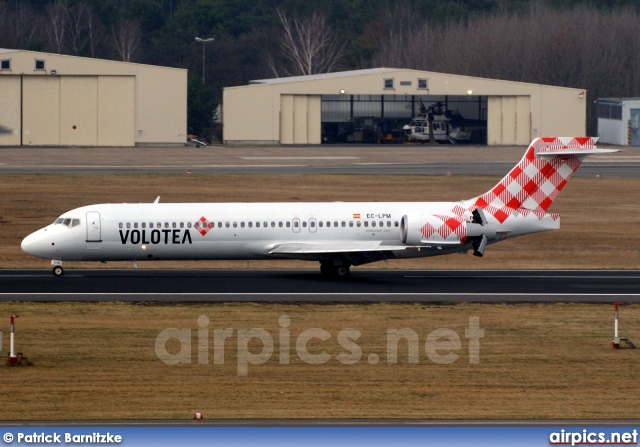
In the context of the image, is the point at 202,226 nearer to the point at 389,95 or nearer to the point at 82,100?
the point at 82,100

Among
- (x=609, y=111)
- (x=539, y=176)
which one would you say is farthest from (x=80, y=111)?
(x=539, y=176)

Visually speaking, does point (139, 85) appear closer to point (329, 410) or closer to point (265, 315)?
point (265, 315)

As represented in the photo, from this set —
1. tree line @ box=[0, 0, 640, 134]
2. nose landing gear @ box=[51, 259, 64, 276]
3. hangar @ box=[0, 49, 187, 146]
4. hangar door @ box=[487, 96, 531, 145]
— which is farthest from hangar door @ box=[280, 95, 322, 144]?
nose landing gear @ box=[51, 259, 64, 276]

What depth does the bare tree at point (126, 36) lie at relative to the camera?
146 meters

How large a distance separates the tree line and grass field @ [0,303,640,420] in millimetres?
86543

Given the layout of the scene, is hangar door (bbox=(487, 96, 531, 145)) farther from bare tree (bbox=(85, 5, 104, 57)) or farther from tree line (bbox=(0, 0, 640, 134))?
bare tree (bbox=(85, 5, 104, 57))

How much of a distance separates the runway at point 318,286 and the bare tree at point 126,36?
4257 inches

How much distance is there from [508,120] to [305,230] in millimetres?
A: 67595

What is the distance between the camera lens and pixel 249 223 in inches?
1527

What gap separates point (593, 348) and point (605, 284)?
11.4 meters

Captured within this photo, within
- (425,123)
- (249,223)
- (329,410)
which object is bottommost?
(329,410)

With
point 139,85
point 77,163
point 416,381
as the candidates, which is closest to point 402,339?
point 416,381

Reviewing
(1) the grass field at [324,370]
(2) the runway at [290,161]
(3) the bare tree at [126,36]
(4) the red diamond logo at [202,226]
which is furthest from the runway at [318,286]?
(3) the bare tree at [126,36]

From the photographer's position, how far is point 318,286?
121 feet
